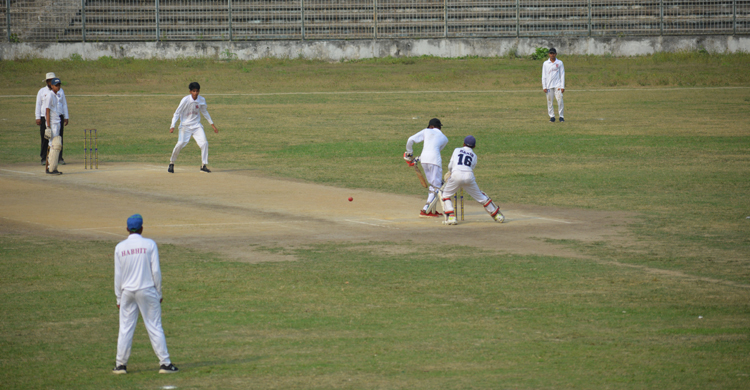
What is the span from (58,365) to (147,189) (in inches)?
403

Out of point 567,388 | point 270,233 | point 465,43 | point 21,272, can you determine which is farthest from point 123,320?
point 465,43

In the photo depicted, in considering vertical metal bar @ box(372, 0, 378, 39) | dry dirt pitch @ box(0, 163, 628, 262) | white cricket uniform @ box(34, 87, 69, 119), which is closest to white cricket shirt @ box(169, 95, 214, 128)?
dry dirt pitch @ box(0, 163, 628, 262)

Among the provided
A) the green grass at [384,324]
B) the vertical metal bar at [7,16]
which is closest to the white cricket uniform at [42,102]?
the green grass at [384,324]

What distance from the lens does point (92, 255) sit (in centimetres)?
1208

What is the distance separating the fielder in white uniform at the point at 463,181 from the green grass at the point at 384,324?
6.63 ft

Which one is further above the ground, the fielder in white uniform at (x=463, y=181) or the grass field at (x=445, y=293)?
the fielder in white uniform at (x=463, y=181)

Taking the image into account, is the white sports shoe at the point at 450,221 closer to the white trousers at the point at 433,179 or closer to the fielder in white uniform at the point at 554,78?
the white trousers at the point at 433,179

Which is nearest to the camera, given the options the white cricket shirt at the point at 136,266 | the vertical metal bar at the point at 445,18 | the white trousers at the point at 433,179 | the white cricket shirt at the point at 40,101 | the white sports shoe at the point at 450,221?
the white cricket shirt at the point at 136,266

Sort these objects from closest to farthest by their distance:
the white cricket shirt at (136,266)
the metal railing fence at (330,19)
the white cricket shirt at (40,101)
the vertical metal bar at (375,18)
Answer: the white cricket shirt at (136,266) → the white cricket shirt at (40,101) → the metal railing fence at (330,19) → the vertical metal bar at (375,18)

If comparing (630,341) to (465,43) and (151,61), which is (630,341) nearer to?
(465,43)

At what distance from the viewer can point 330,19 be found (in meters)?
42.8

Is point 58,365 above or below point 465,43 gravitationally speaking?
below

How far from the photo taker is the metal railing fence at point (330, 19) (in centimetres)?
4134

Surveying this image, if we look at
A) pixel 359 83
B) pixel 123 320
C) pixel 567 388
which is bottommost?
pixel 567 388
